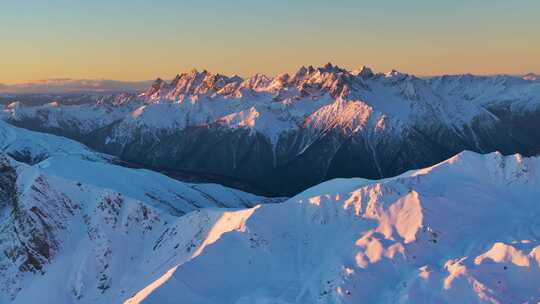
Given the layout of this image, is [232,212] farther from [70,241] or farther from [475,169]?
[475,169]

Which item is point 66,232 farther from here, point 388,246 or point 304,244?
point 388,246

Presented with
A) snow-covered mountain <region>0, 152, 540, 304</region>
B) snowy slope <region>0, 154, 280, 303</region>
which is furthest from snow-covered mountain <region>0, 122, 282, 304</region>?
snow-covered mountain <region>0, 152, 540, 304</region>

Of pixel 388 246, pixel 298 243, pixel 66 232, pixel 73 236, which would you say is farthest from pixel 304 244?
pixel 66 232

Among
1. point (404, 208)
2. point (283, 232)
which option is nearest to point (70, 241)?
point (283, 232)

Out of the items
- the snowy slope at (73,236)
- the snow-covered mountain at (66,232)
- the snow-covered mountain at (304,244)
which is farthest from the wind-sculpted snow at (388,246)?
the snow-covered mountain at (66,232)

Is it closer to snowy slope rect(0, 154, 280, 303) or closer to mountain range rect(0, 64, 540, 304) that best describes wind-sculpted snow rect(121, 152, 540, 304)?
mountain range rect(0, 64, 540, 304)

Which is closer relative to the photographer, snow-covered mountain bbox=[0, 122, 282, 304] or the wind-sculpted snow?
the wind-sculpted snow

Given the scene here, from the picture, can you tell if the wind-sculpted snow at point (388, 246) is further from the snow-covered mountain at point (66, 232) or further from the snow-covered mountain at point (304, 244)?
the snow-covered mountain at point (66, 232)

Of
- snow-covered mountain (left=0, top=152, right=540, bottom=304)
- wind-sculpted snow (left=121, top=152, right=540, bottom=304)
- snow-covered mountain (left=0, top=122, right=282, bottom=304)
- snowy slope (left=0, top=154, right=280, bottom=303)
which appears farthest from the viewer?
snow-covered mountain (left=0, top=122, right=282, bottom=304)
